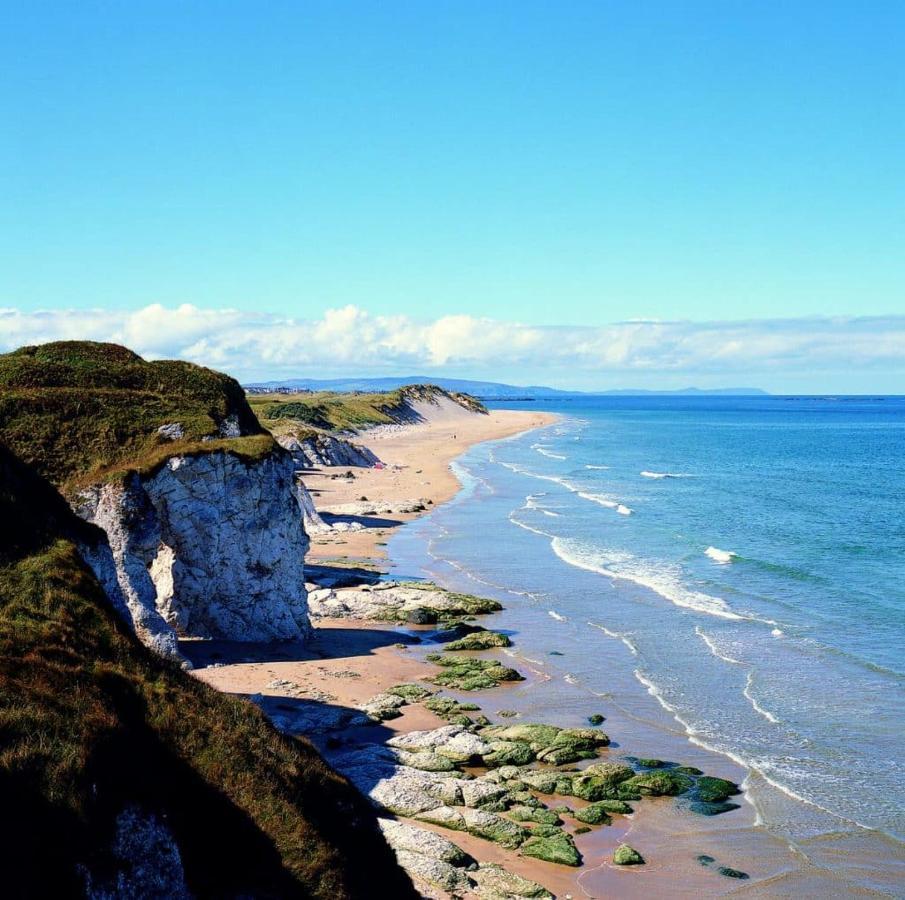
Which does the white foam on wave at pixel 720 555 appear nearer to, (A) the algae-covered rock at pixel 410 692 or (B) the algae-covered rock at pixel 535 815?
(A) the algae-covered rock at pixel 410 692

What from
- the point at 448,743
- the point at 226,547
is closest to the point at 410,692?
the point at 448,743

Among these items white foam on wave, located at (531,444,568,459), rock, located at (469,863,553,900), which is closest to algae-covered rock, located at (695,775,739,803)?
rock, located at (469,863,553,900)

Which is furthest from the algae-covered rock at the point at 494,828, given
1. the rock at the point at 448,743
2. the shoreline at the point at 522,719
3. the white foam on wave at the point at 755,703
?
the white foam on wave at the point at 755,703

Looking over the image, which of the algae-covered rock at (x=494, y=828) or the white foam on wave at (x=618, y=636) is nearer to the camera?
the algae-covered rock at (x=494, y=828)

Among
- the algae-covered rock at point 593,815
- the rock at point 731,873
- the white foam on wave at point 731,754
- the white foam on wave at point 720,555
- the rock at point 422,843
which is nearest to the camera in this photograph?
the rock at point 422,843

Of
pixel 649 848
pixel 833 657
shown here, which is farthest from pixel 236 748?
pixel 833 657
